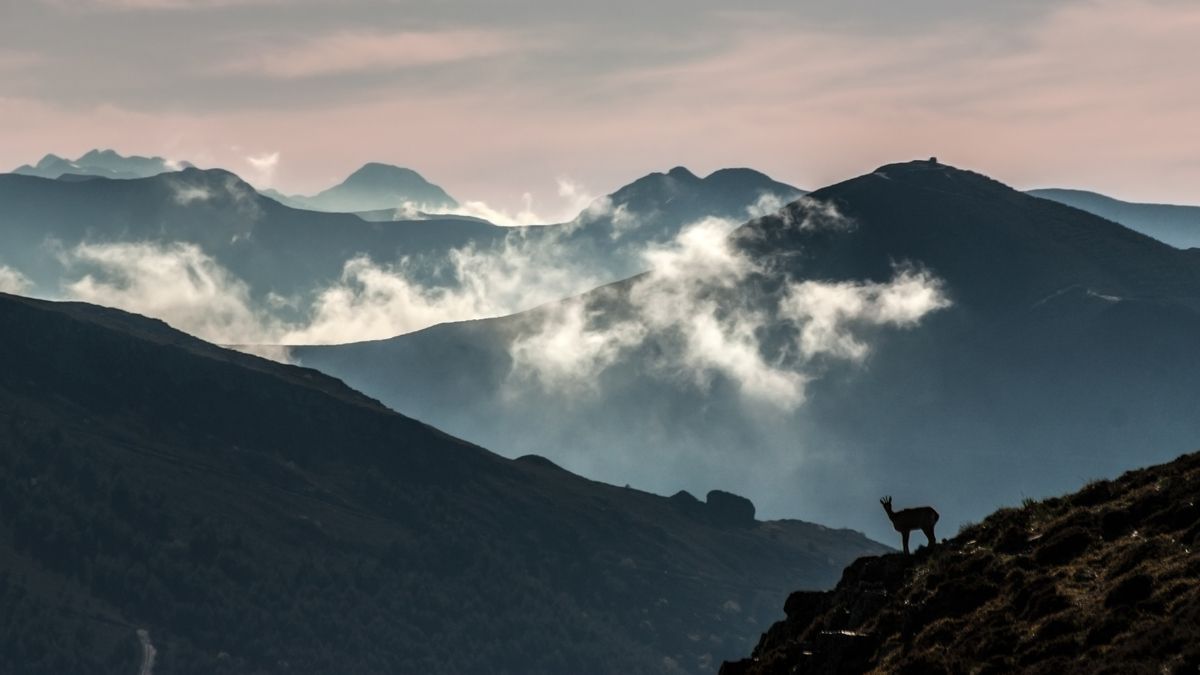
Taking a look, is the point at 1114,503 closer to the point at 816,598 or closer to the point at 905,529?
the point at 905,529

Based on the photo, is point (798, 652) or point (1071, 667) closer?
point (1071, 667)

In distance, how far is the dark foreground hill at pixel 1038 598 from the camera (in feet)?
178

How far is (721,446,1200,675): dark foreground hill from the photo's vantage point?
54.2m

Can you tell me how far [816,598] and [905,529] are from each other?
925 centimetres

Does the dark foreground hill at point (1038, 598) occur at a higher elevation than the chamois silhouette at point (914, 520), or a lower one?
lower

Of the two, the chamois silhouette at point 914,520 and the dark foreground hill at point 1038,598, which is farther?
the chamois silhouette at point 914,520

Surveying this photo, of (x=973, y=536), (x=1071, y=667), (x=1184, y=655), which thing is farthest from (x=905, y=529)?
(x=1184, y=655)

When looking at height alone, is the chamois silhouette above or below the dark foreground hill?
above

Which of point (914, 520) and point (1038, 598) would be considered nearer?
point (1038, 598)

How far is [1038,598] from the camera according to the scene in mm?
60750

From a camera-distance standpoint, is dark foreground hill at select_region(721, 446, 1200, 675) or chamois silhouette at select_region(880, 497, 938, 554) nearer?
dark foreground hill at select_region(721, 446, 1200, 675)

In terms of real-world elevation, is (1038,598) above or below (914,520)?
below

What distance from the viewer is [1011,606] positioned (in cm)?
6216

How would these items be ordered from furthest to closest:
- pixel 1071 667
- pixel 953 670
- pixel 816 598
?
pixel 816 598 < pixel 953 670 < pixel 1071 667
